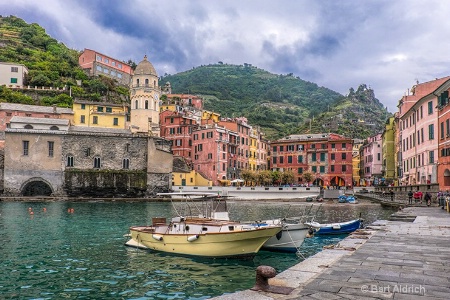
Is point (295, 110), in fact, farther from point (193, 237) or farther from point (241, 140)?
point (193, 237)

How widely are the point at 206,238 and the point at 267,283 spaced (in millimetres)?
9529

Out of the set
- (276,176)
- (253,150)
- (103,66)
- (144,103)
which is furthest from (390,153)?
(103,66)

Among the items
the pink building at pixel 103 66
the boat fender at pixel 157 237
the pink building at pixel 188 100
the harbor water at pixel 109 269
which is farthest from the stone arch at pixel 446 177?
the pink building at pixel 103 66

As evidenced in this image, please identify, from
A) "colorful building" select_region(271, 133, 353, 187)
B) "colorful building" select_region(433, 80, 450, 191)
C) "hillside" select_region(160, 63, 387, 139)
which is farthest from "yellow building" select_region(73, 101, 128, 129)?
"colorful building" select_region(433, 80, 450, 191)

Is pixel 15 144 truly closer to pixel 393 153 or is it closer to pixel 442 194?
pixel 442 194

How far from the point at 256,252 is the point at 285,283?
9.36 m

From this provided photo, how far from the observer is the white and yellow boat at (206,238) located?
16.4 m

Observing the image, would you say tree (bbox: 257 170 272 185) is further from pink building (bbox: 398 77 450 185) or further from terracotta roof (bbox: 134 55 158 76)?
terracotta roof (bbox: 134 55 158 76)

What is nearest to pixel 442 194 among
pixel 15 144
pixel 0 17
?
pixel 15 144

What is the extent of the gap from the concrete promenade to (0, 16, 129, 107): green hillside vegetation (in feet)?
277

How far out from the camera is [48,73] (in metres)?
95.3

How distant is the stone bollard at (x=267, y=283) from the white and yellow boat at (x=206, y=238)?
9.04 meters

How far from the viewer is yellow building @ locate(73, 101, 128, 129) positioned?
245ft

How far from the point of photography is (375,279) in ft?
26.3
